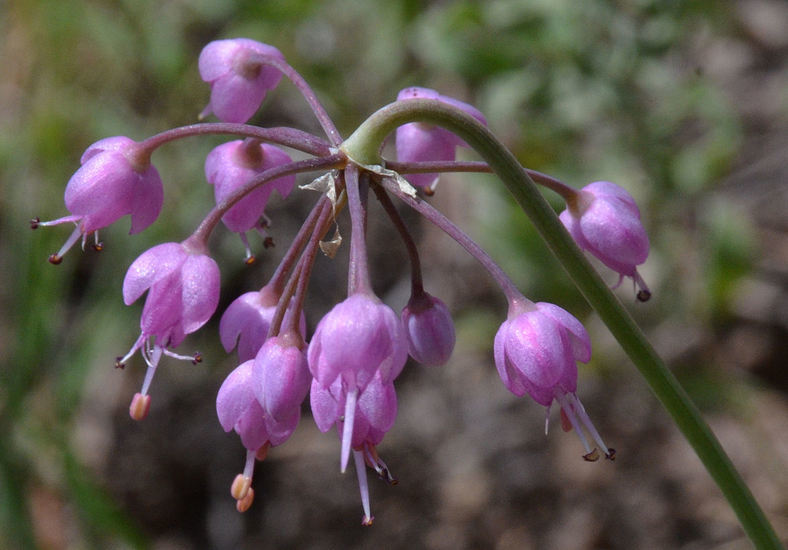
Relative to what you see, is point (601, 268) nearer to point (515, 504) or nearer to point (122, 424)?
point (515, 504)

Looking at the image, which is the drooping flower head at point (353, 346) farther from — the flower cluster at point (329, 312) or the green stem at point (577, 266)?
the green stem at point (577, 266)

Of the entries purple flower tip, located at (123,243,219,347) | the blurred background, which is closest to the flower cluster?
purple flower tip, located at (123,243,219,347)

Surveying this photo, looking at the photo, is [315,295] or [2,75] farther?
[2,75]

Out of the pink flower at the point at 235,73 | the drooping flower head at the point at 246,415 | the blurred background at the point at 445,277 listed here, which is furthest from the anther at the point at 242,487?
the blurred background at the point at 445,277

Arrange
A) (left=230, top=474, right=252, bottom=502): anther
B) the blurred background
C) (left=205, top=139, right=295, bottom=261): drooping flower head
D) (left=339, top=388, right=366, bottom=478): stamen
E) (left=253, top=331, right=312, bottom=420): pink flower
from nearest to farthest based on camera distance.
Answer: (left=339, top=388, right=366, bottom=478): stamen
(left=253, top=331, right=312, bottom=420): pink flower
(left=230, top=474, right=252, bottom=502): anther
(left=205, top=139, right=295, bottom=261): drooping flower head
the blurred background

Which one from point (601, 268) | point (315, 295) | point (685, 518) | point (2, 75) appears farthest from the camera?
point (2, 75)

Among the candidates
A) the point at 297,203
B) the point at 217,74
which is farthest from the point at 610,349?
the point at 217,74

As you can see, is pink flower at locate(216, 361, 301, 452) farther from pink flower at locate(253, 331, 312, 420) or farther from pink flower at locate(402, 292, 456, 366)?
pink flower at locate(402, 292, 456, 366)
